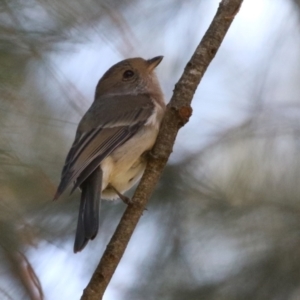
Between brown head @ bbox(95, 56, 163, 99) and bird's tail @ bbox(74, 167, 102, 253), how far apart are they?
103cm

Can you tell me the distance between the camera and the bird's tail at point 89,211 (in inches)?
115

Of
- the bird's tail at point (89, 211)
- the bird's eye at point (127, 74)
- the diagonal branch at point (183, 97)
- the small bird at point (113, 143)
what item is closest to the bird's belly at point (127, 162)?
the small bird at point (113, 143)

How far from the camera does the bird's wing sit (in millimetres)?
3359

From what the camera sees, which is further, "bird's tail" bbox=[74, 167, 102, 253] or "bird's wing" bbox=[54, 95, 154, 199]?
"bird's wing" bbox=[54, 95, 154, 199]

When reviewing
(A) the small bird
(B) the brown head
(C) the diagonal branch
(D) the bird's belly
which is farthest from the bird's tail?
(B) the brown head

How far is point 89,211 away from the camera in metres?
3.14

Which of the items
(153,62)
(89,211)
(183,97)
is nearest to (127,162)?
(89,211)

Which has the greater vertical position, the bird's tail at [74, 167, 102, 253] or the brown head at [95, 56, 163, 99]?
the brown head at [95, 56, 163, 99]

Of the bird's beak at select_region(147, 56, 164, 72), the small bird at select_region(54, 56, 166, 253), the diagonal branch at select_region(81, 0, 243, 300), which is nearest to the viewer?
the diagonal branch at select_region(81, 0, 243, 300)

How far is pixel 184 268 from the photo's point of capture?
11.7 feet

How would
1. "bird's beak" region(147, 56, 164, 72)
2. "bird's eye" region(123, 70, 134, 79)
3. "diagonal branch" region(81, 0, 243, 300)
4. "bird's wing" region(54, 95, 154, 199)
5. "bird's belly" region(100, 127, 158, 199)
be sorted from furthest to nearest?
"bird's eye" region(123, 70, 134, 79) < "bird's beak" region(147, 56, 164, 72) < "bird's belly" region(100, 127, 158, 199) < "bird's wing" region(54, 95, 154, 199) < "diagonal branch" region(81, 0, 243, 300)

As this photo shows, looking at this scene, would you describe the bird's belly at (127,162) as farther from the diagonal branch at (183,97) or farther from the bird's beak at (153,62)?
the bird's beak at (153,62)

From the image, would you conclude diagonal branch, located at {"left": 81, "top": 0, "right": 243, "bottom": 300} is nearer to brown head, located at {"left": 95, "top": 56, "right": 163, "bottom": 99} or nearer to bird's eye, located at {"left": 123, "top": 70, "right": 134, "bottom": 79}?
brown head, located at {"left": 95, "top": 56, "right": 163, "bottom": 99}

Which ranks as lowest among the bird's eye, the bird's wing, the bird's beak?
the bird's wing
